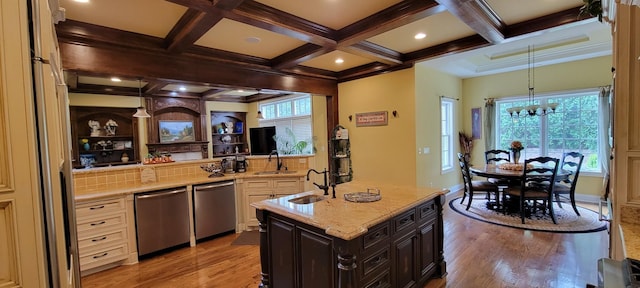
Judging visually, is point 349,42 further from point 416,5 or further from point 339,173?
point 339,173

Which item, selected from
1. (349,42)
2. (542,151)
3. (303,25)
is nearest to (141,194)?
(303,25)

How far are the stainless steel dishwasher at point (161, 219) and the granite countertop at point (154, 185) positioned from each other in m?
0.07

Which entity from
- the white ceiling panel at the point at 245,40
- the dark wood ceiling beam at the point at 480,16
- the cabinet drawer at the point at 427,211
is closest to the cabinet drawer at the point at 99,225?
the white ceiling panel at the point at 245,40

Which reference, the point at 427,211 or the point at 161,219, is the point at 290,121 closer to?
the point at 161,219

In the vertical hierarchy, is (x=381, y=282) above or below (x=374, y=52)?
below

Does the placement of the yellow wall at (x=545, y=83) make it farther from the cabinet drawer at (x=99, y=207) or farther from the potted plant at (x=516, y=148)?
the cabinet drawer at (x=99, y=207)

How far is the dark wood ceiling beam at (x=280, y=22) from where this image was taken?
259 cm

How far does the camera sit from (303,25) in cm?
304

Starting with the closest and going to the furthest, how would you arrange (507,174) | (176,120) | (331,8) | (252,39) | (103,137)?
(331,8), (252,39), (507,174), (103,137), (176,120)

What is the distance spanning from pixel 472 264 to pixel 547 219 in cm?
228

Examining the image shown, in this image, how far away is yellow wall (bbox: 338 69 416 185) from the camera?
4891 millimetres

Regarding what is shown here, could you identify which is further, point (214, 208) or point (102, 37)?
point (214, 208)

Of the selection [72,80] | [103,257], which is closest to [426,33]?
[103,257]

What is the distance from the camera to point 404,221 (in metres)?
2.36
